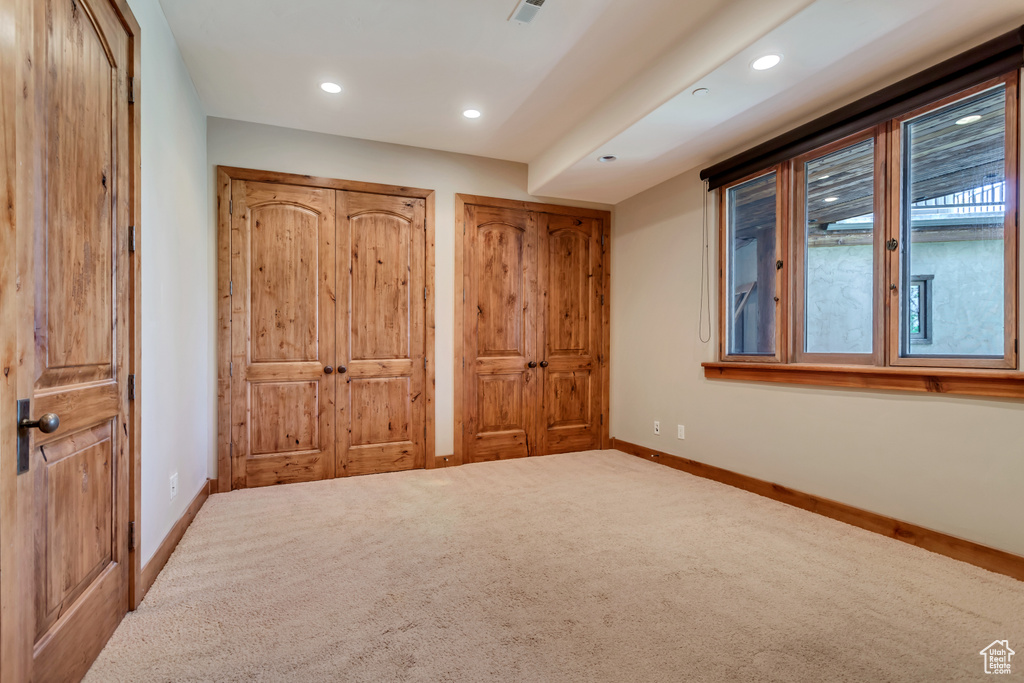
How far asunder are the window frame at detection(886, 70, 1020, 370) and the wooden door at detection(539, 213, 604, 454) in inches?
102

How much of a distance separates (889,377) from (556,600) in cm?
215

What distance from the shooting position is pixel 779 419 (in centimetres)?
331

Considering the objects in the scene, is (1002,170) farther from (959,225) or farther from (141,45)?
(141,45)

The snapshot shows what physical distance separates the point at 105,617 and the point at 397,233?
122 inches

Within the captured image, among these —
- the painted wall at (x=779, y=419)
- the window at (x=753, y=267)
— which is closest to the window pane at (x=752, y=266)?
the window at (x=753, y=267)

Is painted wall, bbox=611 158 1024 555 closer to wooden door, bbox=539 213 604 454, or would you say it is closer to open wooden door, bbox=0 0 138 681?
wooden door, bbox=539 213 604 454

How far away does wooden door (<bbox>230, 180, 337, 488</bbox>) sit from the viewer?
3.69m

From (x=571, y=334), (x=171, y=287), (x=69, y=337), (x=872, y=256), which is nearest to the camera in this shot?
(x=69, y=337)

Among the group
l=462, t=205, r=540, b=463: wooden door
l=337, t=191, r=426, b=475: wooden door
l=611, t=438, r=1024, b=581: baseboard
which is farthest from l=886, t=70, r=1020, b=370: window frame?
l=337, t=191, r=426, b=475: wooden door

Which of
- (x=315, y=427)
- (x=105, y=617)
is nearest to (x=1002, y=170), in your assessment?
(x=105, y=617)

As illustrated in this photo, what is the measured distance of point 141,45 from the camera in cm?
210

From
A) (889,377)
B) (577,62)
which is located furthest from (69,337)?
(889,377)

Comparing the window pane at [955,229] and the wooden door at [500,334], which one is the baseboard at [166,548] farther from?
the window pane at [955,229]

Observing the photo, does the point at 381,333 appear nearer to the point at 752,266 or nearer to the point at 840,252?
the point at 752,266
